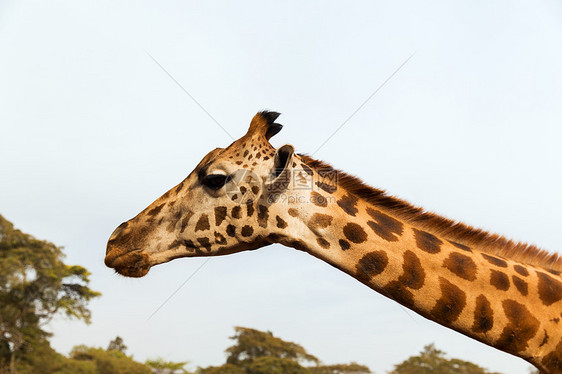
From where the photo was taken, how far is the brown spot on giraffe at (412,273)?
181 inches

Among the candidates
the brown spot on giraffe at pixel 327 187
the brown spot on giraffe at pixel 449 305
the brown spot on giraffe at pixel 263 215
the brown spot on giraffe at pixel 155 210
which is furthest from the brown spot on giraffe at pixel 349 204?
the brown spot on giraffe at pixel 155 210

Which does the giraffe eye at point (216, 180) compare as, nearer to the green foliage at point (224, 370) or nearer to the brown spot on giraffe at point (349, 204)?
the brown spot on giraffe at point (349, 204)

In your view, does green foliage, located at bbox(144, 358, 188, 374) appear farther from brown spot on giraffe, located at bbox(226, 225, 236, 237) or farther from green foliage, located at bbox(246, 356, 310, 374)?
brown spot on giraffe, located at bbox(226, 225, 236, 237)

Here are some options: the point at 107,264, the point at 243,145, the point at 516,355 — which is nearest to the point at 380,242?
the point at 516,355

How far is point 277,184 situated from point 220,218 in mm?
742

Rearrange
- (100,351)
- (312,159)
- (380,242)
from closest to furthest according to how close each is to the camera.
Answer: (380,242)
(312,159)
(100,351)

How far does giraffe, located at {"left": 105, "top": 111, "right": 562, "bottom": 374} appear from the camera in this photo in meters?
4.53

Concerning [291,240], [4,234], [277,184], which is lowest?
[4,234]

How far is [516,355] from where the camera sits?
14.8 ft

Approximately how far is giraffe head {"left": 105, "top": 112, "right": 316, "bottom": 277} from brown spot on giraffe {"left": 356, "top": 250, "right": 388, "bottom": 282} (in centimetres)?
89

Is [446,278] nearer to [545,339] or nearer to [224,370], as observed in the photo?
[545,339]

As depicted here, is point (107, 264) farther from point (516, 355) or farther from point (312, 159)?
point (516, 355)

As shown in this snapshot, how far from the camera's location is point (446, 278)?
4625 millimetres

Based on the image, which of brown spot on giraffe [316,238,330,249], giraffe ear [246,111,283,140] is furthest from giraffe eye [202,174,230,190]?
brown spot on giraffe [316,238,330,249]
